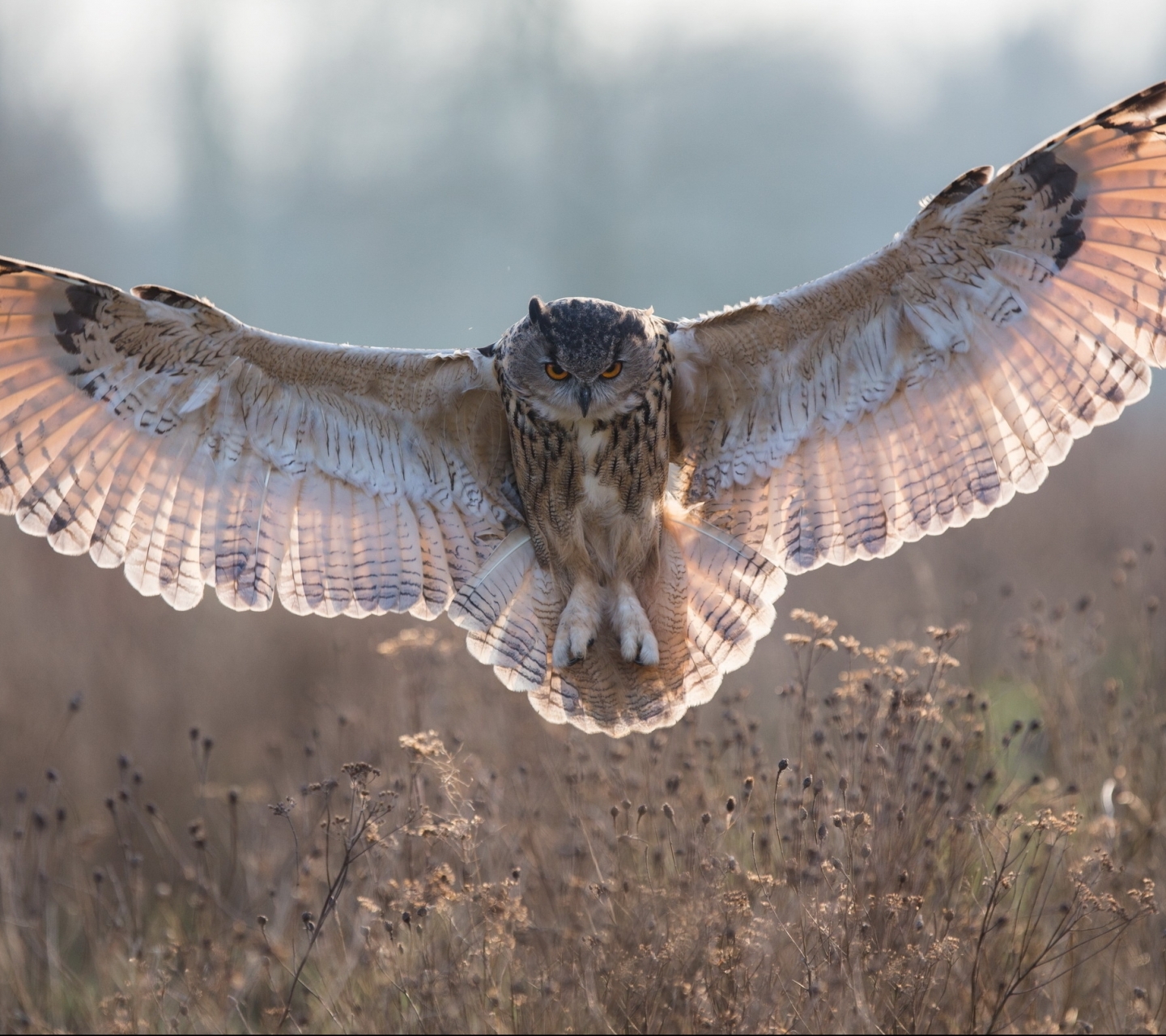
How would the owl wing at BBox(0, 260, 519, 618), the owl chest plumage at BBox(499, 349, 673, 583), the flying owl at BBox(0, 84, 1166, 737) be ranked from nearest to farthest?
the flying owl at BBox(0, 84, 1166, 737) → the owl wing at BBox(0, 260, 519, 618) → the owl chest plumage at BBox(499, 349, 673, 583)

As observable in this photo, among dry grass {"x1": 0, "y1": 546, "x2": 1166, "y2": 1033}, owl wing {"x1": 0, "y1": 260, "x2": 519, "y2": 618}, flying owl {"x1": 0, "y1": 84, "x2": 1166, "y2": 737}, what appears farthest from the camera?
owl wing {"x1": 0, "y1": 260, "x2": 519, "y2": 618}

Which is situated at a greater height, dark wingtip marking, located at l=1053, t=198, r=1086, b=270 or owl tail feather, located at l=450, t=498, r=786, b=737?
dark wingtip marking, located at l=1053, t=198, r=1086, b=270

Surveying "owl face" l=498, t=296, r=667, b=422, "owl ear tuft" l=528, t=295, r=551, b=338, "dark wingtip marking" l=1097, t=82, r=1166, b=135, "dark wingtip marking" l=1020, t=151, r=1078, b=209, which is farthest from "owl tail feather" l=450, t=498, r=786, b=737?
"dark wingtip marking" l=1097, t=82, r=1166, b=135

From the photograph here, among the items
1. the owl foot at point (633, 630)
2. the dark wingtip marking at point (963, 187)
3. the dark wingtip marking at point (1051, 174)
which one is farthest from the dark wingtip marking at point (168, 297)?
the dark wingtip marking at point (1051, 174)

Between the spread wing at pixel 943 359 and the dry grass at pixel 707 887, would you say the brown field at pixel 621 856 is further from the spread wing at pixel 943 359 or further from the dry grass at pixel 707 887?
the spread wing at pixel 943 359

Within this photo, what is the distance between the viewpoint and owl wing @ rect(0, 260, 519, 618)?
3779mm

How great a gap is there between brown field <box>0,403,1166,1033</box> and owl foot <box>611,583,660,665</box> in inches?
13.0

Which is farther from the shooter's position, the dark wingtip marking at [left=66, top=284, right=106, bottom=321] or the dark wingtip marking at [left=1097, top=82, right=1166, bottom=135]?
the dark wingtip marking at [left=66, top=284, right=106, bottom=321]

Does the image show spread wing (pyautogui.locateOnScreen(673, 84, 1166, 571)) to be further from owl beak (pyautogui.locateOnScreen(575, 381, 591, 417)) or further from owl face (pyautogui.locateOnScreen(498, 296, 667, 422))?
owl beak (pyautogui.locateOnScreen(575, 381, 591, 417))

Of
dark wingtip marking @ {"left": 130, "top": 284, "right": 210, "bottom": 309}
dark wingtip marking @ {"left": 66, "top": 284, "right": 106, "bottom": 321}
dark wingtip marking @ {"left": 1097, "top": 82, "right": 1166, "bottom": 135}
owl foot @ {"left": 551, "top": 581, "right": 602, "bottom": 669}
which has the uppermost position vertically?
dark wingtip marking @ {"left": 1097, "top": 82, "right": 1166, "bottom": 135}

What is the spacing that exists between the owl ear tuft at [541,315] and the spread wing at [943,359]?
1.70 feet

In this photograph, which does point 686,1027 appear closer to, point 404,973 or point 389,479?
point 404,973

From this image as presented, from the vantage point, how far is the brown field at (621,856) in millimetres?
2959

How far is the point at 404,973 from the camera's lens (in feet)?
10.6
